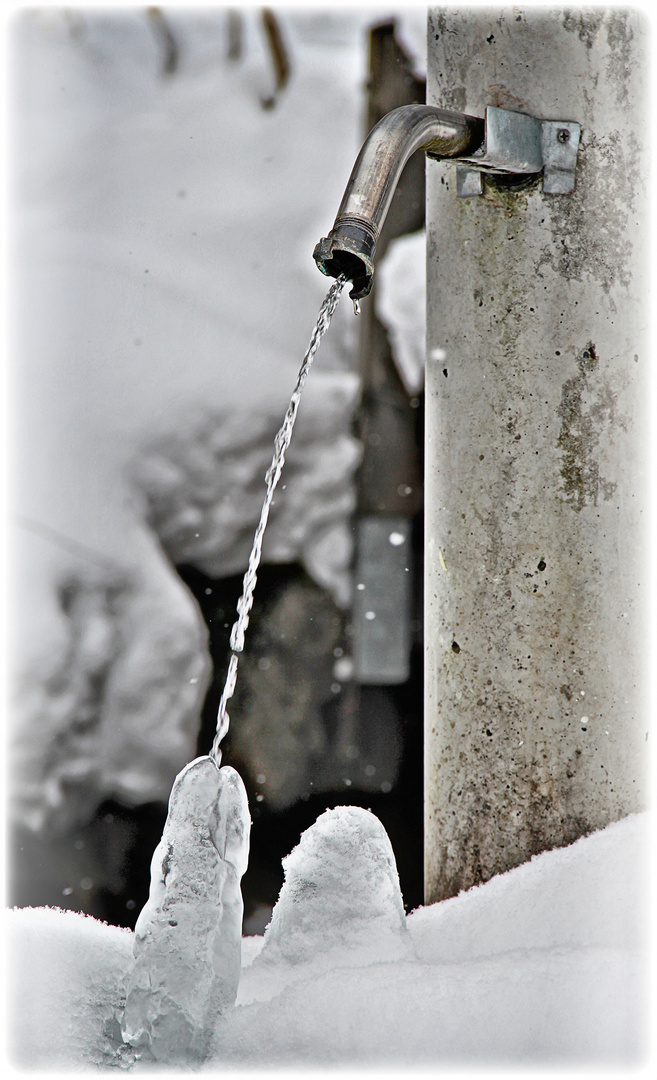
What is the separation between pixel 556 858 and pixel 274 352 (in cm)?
169

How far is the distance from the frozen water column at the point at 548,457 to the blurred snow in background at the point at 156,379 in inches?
58.3

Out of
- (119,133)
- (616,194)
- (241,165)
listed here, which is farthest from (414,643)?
(616,194)

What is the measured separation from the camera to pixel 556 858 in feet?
2.01

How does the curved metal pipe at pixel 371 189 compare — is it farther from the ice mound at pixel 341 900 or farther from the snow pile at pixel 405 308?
the snow pile at pixel 405 308

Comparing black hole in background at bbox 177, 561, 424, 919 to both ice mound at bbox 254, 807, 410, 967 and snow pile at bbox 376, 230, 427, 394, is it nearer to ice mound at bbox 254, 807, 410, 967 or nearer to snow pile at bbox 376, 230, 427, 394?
snow pile at bbox 376, 230, 427, 394

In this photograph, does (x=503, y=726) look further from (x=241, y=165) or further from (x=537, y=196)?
(x=241, y=165)

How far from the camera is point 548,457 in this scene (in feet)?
2.07

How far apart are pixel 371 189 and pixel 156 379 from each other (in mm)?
1617

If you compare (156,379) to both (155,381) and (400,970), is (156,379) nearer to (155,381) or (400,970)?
(155,381)

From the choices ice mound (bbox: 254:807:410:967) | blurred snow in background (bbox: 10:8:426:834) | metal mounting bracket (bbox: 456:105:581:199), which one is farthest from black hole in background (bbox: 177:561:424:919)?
metal mounting bracket (bbox: 456:105:581:199)

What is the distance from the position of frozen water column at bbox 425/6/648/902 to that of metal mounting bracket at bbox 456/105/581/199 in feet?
0.03

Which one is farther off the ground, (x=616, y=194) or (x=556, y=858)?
(x=616, y=194)

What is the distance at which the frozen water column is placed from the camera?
2.07ft

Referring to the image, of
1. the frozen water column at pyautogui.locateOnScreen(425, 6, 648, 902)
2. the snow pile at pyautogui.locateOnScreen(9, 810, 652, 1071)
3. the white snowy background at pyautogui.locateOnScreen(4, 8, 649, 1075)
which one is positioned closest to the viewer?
the snow pile at pyautogui.locateOnScreen(9, 810, 652, 1071)
